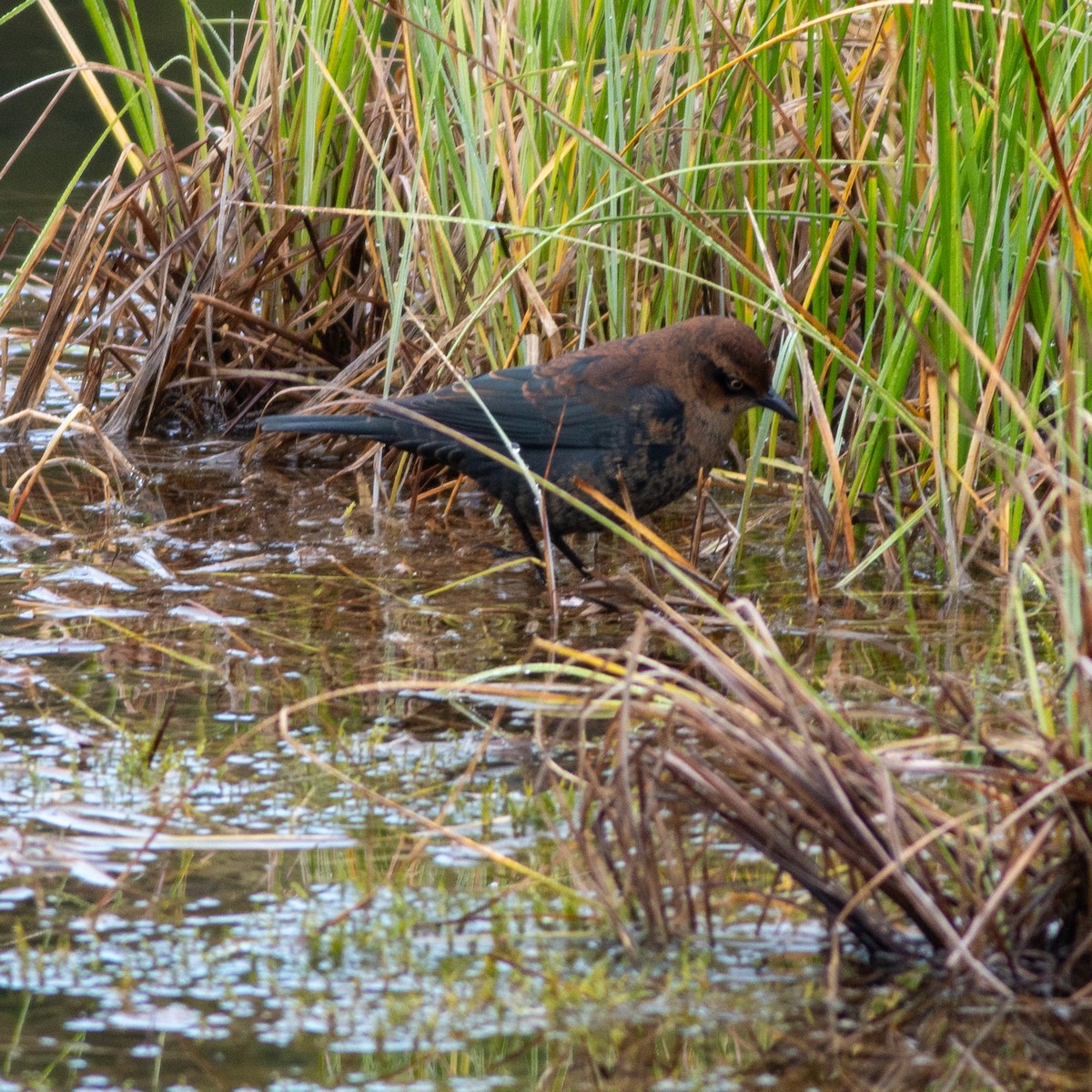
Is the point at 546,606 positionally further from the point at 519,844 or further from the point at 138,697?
the point at 519,844

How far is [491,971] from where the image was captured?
89.9 inches

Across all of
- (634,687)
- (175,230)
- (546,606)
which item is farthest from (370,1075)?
(175,230)

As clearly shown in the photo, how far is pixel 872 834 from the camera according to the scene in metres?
2.22

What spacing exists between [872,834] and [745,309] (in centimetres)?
273

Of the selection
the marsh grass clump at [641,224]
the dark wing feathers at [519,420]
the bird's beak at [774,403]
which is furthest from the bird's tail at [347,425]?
the bird's beak at [774,403]

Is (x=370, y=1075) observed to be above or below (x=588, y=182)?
below

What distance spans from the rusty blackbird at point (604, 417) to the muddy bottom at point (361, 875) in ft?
0.98

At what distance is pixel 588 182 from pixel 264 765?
2.21 m

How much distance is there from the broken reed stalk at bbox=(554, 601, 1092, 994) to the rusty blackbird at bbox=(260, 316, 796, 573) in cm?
183

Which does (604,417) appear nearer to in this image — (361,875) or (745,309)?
(745,309)

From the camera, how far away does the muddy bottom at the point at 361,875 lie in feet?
6.82

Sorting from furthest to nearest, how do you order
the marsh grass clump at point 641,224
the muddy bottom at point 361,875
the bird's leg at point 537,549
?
the bird's leg at point 537,549 → the marsh grass clump at point 641,224 → the muddy bottom at point 361,875

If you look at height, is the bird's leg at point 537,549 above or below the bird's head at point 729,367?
below

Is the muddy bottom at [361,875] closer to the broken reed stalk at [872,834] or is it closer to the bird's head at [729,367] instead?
the broken reed stalk at [872,834]
